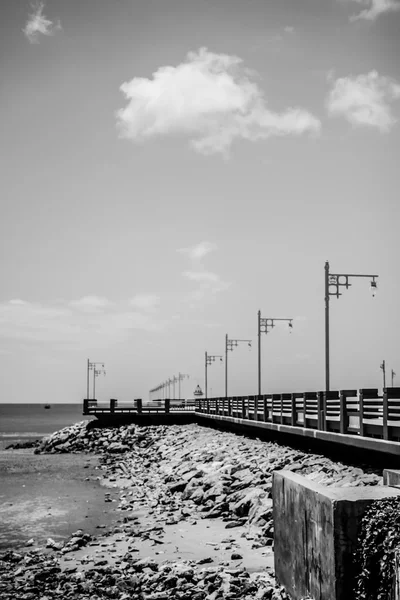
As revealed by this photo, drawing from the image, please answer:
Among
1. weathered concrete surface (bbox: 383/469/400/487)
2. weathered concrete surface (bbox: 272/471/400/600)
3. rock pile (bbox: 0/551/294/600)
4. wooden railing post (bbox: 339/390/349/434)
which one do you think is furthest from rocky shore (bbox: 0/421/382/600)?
weathered concrete surface (bbox: 383/469/400/487)

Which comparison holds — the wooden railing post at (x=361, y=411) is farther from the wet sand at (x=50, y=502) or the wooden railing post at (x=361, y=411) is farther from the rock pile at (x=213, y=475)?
the wet sand at (x=50, y=502)

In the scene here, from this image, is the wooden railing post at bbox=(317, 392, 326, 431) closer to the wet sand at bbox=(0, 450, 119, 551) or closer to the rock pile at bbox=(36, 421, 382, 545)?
the rock pile at bbox=(36, 421, 382, 545)

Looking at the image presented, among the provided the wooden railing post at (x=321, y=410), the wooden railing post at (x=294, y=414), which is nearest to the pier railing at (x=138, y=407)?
the wooden railing post at (x=294, y=414)

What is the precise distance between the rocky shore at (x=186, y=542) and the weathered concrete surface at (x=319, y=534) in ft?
2.57

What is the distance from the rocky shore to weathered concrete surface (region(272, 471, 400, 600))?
783 mm

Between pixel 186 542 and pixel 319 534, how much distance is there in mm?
6697

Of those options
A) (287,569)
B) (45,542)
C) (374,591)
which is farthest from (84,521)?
(374,591)

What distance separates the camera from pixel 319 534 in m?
7.43

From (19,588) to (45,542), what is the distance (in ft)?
15.0

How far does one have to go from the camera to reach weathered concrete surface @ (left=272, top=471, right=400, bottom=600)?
22.8 ft

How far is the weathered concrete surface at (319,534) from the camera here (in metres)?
6.95

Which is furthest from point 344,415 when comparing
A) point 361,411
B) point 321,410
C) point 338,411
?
point 321,410

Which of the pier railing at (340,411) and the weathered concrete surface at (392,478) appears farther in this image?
the pier railing at (340,411)

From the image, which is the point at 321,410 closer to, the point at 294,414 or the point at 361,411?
the point at 361,411
